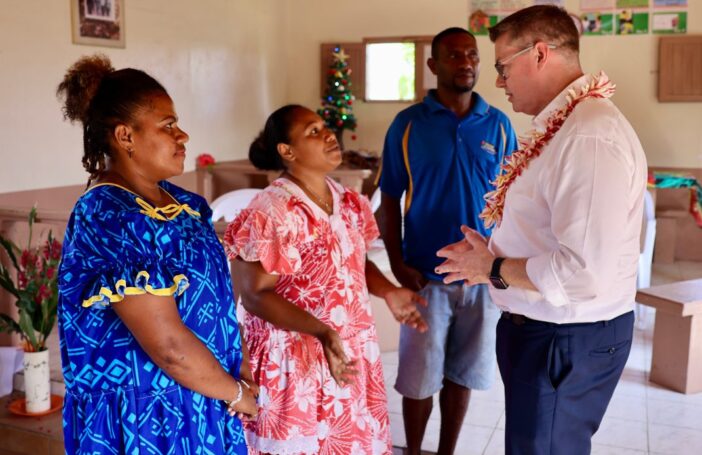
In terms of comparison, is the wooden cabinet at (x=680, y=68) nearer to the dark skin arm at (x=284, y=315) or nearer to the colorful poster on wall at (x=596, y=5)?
the colorful poster on wall at (x=596, y=5)

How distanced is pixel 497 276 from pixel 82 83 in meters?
1.05

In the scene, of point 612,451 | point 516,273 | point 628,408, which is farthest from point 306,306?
point 628,408

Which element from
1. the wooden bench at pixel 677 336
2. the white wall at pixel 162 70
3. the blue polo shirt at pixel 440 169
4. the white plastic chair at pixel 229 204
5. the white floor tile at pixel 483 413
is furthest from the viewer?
the white wall at pixel 162 70

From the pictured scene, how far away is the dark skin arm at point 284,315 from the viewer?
1904mm

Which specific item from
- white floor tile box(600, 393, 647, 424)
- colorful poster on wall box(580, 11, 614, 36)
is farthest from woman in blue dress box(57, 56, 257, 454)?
colorful poster on wall box(580, 11, 614, 36)

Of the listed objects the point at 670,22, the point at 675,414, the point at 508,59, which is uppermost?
the point at 670,22

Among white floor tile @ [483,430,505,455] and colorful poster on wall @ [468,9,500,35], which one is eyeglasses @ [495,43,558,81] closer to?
white floor tile @ [483,430,505,455]

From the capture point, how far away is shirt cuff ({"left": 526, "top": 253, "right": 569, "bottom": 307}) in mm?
1690

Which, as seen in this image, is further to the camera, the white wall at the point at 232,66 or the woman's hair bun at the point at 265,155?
the white wall at the point at 232,66

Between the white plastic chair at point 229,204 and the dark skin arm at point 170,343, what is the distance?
2.85 meters

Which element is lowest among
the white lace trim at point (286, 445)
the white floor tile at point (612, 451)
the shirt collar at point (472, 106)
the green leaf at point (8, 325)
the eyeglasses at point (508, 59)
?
the white floor tile at point (612, 451)

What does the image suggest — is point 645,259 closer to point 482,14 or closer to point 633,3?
point 633,3

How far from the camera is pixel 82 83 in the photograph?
1.57m

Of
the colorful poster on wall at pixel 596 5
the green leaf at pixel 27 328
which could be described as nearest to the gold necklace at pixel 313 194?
the green leaf at pixel 27 328
